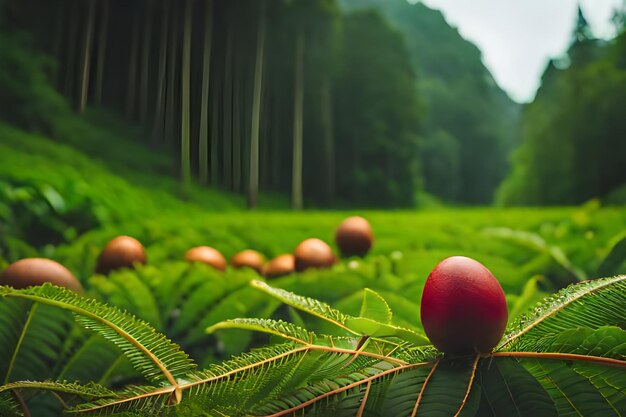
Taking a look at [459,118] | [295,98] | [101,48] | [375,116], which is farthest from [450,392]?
[459,118]

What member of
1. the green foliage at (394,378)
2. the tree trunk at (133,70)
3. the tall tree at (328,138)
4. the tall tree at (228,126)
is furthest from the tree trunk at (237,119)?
the green foliage at (394,378)

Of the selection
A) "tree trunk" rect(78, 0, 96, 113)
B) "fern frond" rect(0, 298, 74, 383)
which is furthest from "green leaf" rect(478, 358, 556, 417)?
"tree trunk" rect(78, 0, 96, 113)

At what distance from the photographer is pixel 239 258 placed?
2012mm

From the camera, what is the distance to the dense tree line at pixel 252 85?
5508 mm

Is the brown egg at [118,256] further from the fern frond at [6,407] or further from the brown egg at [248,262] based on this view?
A: the fern frond at [6,407]

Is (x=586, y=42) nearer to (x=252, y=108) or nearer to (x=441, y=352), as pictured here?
(x=252, y=108)

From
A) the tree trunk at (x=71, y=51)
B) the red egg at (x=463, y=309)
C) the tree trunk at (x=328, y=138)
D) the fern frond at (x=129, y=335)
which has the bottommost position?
the tree trunk at (x=328, y=138)

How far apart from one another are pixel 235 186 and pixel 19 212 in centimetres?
941

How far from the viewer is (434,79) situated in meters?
45.6

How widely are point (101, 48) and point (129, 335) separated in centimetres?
557

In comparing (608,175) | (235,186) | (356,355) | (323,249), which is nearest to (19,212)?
(323,249)

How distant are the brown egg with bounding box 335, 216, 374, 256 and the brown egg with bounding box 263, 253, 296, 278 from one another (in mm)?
349

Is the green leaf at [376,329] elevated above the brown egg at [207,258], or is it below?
above

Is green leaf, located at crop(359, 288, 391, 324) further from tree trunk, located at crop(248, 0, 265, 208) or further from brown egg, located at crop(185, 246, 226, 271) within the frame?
tree trunk, located at crop(248, 0, 265, 208)
